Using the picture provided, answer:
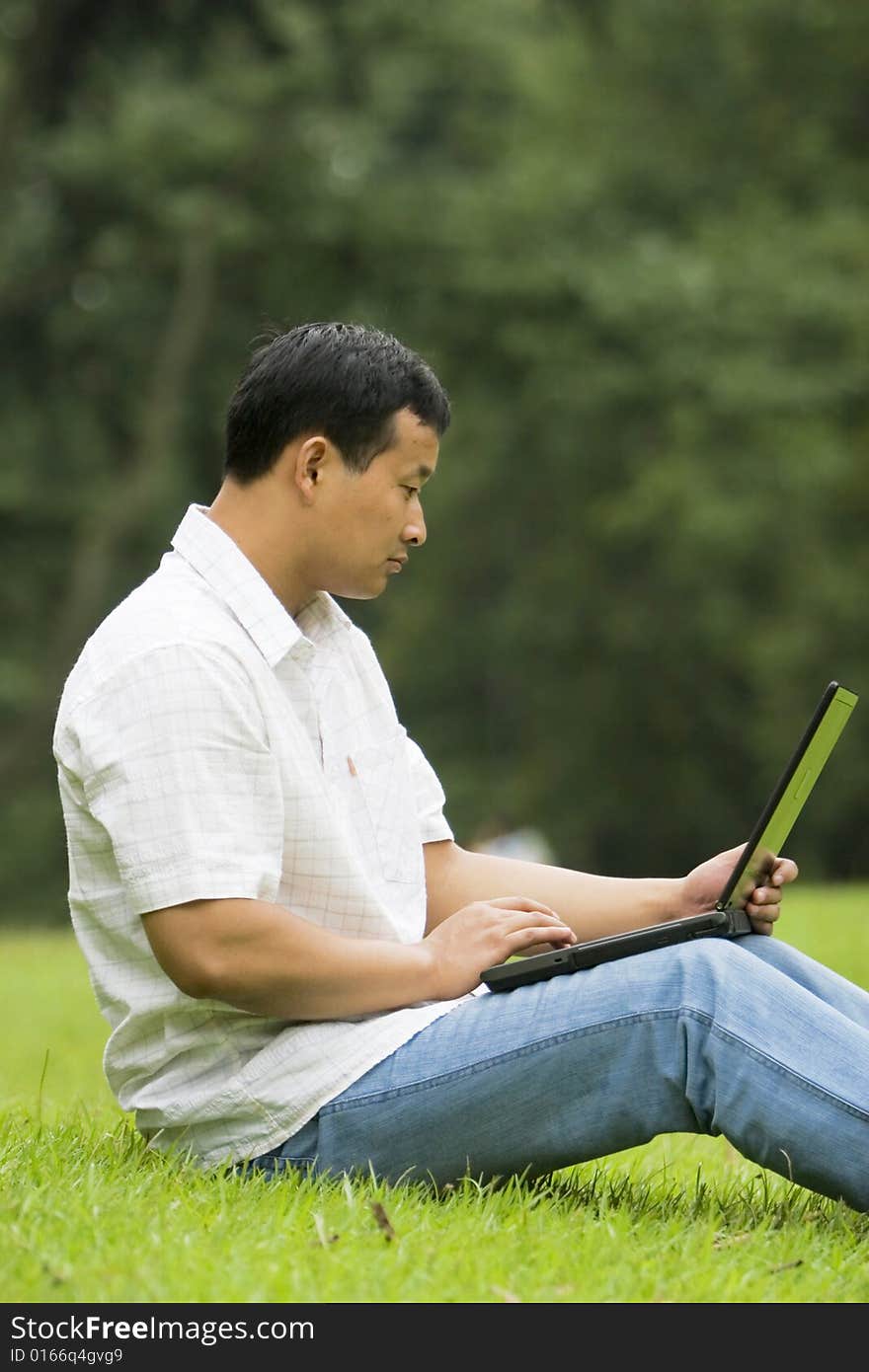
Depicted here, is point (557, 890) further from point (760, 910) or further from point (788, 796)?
point (788, 796)

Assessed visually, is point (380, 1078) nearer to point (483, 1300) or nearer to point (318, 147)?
point (483, 1300)

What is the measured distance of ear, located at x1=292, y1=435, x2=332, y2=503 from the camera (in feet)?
10.7

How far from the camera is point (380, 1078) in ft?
10.2

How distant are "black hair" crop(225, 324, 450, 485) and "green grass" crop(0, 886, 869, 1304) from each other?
4.26ft

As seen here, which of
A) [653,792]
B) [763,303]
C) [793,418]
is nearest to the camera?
[763,303]

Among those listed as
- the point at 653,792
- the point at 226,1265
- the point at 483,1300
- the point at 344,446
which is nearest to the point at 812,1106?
the point at 483,1300

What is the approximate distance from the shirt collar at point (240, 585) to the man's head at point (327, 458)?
0.06 meters

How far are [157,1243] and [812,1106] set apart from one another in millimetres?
1090

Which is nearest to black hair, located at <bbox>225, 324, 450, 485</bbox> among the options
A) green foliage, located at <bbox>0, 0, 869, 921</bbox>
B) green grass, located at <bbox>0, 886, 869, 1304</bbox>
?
green grass, located at <bbox>0, 886, 869, 1304</bbox>

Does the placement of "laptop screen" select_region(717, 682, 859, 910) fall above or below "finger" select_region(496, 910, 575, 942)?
above

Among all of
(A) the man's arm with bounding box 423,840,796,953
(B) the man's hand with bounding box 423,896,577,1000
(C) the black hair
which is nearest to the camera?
(B) the man's hand with bounding box 423,896,577,1000

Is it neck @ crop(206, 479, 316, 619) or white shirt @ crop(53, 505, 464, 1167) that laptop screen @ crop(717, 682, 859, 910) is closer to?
Answer: white shirt @ crop(53, 505, 464, 1167)

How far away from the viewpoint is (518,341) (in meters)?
18.5

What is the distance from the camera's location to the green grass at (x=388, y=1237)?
8.36 ft
